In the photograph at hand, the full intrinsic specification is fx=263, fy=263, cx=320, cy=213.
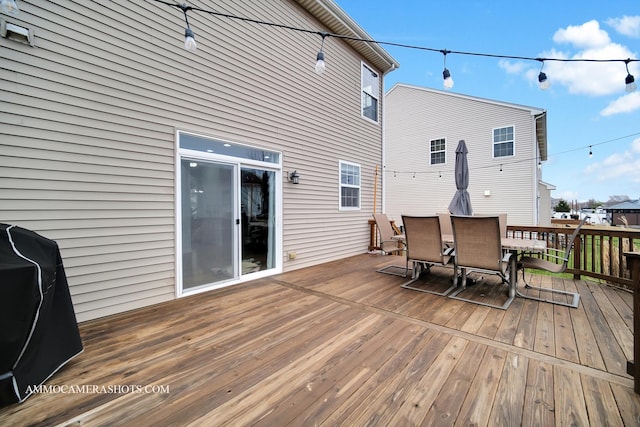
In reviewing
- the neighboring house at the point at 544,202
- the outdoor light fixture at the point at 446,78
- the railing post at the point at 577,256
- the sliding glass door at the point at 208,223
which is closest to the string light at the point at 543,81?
the outdoor light fixture at the point at 446,78

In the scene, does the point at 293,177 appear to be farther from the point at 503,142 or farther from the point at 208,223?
the point at 503,142

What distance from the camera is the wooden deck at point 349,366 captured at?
5.21ft

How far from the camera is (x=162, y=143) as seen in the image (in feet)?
11.5

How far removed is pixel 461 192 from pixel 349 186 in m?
2.67

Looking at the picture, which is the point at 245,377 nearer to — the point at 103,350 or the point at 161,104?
the point at 103,350

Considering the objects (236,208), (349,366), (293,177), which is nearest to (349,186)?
(293,177)

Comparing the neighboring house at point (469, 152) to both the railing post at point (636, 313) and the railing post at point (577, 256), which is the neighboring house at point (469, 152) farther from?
the railing post at point (636, 313)

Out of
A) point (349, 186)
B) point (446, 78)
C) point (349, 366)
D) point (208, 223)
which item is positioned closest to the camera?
point (349, 366)

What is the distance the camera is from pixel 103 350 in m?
2.33

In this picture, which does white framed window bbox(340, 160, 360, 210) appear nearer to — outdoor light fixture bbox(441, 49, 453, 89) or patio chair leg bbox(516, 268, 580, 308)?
outdoor light fixture bbox(441, 49, 453, 89)

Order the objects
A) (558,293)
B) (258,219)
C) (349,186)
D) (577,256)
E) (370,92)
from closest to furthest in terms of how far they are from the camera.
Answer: (558,293) → (577,256) → (258,219) → (349,186) → (370,92)

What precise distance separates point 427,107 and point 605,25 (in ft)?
18.5

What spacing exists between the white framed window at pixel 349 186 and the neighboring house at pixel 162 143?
2.57ft

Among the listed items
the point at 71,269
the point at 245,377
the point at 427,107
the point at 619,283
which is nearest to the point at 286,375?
the point at 245,377
